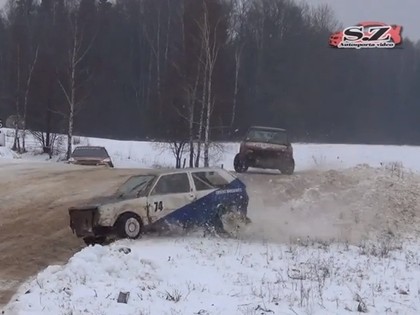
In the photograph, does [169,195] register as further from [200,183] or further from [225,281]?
[225,281]

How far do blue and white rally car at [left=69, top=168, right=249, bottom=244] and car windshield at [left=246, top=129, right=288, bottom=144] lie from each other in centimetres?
1091

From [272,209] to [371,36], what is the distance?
1099cm

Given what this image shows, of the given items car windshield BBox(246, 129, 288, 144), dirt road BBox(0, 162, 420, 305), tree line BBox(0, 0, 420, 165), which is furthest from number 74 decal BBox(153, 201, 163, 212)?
tree line BBox(0, 0, 420, 165)

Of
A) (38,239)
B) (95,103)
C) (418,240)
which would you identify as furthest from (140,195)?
(95,103)

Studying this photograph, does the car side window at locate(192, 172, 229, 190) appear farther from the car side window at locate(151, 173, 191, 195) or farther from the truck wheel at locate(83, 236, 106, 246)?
the truck wheel at locate(83, 236, 106, 246)

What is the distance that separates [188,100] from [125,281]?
26.6 meters

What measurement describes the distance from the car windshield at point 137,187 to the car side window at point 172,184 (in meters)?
→ 0.25

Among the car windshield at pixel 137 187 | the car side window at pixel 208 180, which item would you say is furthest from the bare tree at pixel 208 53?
the car side window at pixel 208 180

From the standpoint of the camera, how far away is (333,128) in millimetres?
80562

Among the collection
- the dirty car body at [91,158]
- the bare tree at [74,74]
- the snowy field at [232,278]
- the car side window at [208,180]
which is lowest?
the snowy field at [232,278]

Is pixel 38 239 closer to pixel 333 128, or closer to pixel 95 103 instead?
pixel 95 103

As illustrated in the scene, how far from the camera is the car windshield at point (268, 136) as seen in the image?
26.0m

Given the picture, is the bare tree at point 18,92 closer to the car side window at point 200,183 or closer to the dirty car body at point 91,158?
the dirty car body at point 91,158

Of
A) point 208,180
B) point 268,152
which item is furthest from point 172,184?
point 268,152
